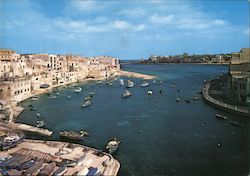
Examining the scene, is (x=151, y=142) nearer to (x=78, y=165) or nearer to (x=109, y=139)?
(x=109, y=139)

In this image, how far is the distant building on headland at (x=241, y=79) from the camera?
47409 millimetres

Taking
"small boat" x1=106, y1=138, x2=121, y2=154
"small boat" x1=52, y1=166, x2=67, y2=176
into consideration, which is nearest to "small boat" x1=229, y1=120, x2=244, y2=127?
"small boat" x1=106, y1=138, x2=121, y2=154

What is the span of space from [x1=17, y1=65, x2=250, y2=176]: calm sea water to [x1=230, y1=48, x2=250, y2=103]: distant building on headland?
19.3 ft

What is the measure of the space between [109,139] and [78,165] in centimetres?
1012

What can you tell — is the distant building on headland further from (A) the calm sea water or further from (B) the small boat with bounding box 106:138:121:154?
(B) the small boat with bounding box 106:138:121:154

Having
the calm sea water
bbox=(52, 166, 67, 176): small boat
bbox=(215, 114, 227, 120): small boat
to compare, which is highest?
bbox=(215, 114, 227, 120): small boat

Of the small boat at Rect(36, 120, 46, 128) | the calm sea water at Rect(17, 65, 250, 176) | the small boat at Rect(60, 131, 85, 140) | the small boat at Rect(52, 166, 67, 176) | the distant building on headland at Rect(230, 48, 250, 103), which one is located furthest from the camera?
the distant building on headland at Rect(230, 48, 250, 103)

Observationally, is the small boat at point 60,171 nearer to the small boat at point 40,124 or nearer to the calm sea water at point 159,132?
the calm sea water at point 159,132

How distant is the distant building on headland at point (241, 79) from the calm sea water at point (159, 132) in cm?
589

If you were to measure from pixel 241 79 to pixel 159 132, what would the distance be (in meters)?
22.9

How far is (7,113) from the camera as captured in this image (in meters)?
40.8

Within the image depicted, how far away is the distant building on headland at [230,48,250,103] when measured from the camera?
47.4 meters

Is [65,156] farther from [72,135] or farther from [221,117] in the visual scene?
[221,117]

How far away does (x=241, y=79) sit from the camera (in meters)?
48.9
